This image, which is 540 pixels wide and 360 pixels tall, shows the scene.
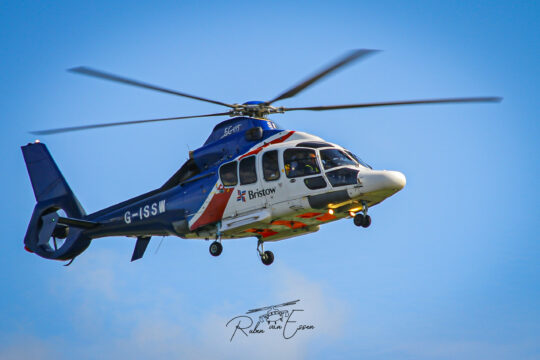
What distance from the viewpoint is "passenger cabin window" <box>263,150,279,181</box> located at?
64.0 feet

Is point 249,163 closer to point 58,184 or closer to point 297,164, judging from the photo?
point 297,164

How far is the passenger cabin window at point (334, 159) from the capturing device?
62.0 ft

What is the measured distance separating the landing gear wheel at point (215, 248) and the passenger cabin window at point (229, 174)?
176 centimetres

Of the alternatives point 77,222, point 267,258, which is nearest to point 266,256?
point 267,258

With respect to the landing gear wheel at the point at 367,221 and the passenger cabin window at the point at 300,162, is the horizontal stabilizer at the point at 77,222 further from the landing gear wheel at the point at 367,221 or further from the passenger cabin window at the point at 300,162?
the landing gear wheel at the point at 367,221

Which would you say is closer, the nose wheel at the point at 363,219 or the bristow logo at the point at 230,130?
the nose wheel at the point at 363,219

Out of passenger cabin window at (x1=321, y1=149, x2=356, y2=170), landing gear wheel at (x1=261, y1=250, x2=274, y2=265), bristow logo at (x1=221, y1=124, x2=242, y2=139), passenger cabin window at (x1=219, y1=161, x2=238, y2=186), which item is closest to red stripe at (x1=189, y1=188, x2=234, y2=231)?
passenger cabin window at (x1=219, y1=161, x2=238, y2=186)

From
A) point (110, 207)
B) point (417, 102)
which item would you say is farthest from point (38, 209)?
point (417, 102)

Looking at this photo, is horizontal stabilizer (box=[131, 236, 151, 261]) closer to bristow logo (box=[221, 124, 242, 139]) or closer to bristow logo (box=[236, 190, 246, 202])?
bristow logo (box=[236, 190, 246, 202])

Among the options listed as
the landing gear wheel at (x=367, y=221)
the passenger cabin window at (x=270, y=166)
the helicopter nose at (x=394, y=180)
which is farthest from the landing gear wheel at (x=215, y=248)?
the helicopter nose at (x=394, y=180)

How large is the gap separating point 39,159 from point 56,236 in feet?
11.6

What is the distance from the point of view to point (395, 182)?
18.1m

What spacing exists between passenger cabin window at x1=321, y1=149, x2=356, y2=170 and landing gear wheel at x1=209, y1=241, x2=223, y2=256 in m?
3.95

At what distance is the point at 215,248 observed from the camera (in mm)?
20219
